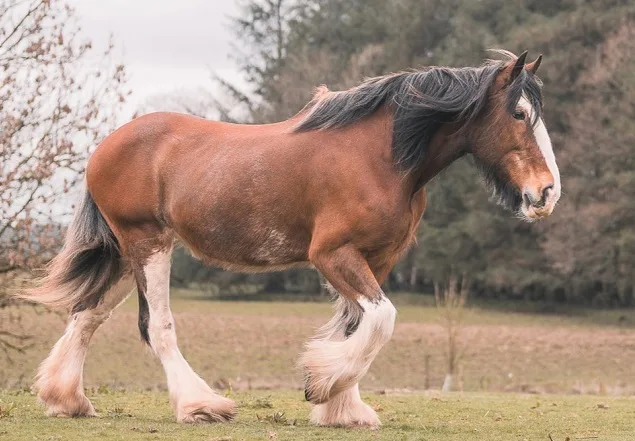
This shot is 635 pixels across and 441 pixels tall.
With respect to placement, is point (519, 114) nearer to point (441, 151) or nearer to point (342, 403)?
point (441, 151)

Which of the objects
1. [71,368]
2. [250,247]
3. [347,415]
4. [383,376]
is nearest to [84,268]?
[71,368]

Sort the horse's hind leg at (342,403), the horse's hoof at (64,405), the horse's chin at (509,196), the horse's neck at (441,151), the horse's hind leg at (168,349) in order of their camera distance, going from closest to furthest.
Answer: the horse's chin at (509,196) < the horse's hind leg at (342,403) < the horse's neck at (441,151) < the horse's hind leg at (168,349) < the horse's hoof at (64,405)

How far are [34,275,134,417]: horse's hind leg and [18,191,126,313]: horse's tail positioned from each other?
90mm

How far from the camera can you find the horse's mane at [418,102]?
25.4 feet

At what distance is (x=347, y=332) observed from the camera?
25.5 ft

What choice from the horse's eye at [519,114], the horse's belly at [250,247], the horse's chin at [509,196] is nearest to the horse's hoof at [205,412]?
the horse's belly at [250,247]

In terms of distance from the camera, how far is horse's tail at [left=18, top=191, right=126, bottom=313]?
350 inches

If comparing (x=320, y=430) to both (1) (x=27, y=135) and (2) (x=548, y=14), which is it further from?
(2) (x=548, y=14)

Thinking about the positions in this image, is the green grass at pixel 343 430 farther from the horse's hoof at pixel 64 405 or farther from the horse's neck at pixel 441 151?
the horse's neck at pixel 441 151

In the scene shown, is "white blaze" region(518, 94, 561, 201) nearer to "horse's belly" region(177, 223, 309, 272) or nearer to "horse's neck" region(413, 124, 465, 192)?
"horse's neck" region(413, 124, 465, 192)

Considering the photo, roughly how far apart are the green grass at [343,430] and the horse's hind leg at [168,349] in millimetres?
195

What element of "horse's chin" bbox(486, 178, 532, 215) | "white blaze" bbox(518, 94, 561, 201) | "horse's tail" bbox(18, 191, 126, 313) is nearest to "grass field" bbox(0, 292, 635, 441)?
"horse's tail" bbox(18, 191, 126, 313)

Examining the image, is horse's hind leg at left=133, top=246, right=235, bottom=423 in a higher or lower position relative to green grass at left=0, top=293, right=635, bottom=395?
higher

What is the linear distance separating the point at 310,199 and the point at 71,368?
2.60 metres
